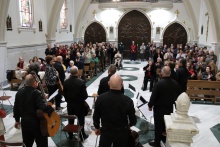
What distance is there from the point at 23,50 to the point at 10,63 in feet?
4.80

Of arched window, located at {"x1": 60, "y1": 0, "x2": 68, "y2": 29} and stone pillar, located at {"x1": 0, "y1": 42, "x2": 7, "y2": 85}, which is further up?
arched window, located at {"x1": 60, "y1": 0, "x2": 68, "y2": 29}

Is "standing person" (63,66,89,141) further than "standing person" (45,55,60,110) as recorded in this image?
No

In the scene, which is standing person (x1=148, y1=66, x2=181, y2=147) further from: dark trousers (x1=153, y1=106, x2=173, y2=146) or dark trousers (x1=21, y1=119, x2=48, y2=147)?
dark trousers (x1=21, y1=119, x2=48, y2=147)

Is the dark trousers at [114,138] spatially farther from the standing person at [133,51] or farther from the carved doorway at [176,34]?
the carved doorway at [176,34]

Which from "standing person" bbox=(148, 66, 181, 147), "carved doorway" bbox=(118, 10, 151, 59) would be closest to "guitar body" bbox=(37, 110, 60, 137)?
"standing person" bbox=(148, 66, 181, 147)

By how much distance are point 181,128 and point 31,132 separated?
2.69 meters

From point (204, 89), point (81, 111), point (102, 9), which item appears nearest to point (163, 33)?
point (102, 9)

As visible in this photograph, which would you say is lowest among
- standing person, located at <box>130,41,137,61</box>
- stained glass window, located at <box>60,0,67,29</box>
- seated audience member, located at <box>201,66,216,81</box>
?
seated audience member, located at <box>201,66,216,81</box>

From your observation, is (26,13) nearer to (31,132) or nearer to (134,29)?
(31,132)

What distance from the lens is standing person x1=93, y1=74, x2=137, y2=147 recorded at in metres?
3.29

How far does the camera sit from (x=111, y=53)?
1691 centimetres

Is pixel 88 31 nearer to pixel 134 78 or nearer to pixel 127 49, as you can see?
pixel 127 49

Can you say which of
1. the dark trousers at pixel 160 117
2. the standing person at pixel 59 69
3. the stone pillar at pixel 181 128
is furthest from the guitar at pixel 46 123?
the standing person at pixel 59 69

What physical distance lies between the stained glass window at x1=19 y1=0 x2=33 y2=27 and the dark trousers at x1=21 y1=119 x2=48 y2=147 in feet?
33.4
